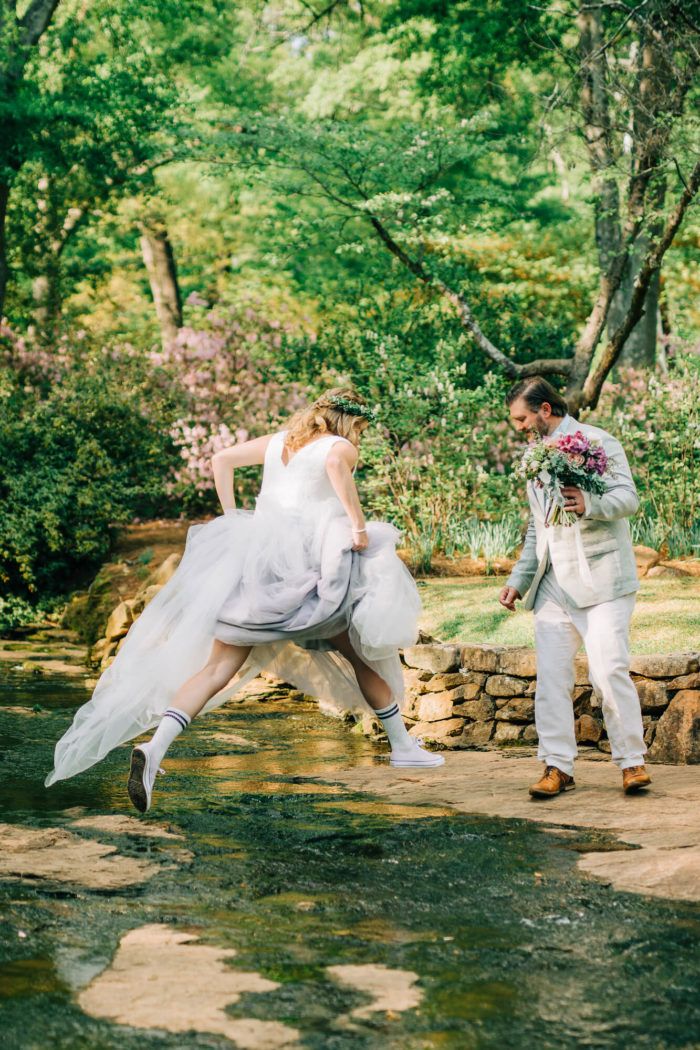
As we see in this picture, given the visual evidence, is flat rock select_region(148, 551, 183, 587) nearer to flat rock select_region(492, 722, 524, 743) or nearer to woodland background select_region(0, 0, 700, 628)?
woodland background select_region(0, 0, 700, 628)

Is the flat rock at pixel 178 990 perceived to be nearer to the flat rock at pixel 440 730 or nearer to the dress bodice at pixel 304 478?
the dress bodice at pixel 304 478

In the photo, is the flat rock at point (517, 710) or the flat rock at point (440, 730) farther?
the flat rock at point (440, 730)

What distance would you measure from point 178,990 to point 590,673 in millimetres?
3065

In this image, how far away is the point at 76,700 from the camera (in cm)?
949

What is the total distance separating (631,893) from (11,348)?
13859 mm

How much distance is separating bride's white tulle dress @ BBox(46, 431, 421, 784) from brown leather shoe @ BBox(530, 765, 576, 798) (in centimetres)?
90

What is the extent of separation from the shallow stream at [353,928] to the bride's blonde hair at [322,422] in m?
1.91

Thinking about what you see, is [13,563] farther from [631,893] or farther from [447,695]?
[631,893]

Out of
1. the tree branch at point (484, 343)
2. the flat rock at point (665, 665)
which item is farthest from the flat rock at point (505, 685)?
the tree branch at point (484, 343)

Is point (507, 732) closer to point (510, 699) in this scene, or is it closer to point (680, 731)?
point (510, 699)

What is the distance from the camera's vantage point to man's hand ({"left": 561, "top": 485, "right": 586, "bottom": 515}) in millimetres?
5719

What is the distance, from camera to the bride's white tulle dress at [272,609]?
5.91 m

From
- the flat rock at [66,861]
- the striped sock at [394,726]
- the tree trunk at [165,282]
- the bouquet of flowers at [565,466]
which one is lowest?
the flat rock at [66,861]

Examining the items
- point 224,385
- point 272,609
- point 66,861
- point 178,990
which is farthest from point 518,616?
point 224,385
